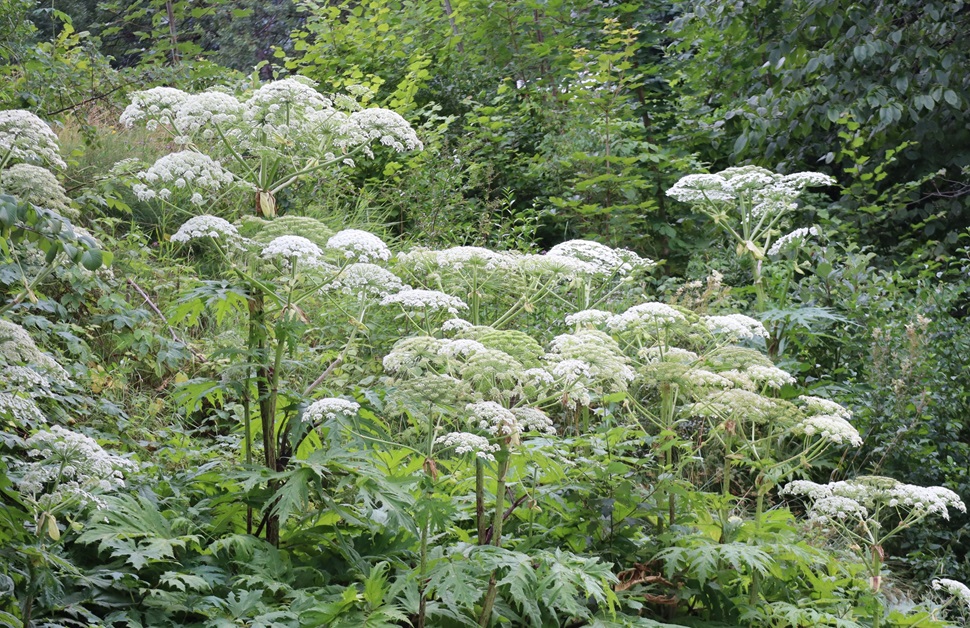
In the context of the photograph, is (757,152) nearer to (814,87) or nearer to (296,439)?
(814,87)

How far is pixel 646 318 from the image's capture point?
3.83 meters

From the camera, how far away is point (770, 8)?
866cm

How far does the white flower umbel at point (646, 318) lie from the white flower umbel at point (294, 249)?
1.30 metres

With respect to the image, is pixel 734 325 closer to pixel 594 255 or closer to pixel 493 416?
pixel 594 255

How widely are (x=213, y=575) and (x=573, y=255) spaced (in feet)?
7.11

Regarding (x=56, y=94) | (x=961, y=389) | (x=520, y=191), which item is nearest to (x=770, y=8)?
(x=520, y=191)

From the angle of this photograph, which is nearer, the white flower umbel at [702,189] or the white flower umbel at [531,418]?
the white flower umbel at [531,418]

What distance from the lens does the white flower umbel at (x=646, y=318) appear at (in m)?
3.72

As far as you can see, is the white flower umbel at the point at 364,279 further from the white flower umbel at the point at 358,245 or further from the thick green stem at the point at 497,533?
the thick green stem at the point at 497,533

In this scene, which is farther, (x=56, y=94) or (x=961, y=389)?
(x=56, y=94)

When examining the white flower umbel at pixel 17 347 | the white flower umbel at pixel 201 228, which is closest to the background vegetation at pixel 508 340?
the white flower umbel at pixel 17 347

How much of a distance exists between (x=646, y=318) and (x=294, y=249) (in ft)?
4.86

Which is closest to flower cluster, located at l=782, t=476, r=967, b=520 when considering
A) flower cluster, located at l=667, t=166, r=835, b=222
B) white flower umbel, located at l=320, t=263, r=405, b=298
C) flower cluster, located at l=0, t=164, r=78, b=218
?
white flower umbel, located at l=320, t=263, r=405, b=298

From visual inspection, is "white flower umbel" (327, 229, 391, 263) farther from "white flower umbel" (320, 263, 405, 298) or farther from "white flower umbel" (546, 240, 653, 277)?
"white flower umbel" (546, 240, 653, 277)
